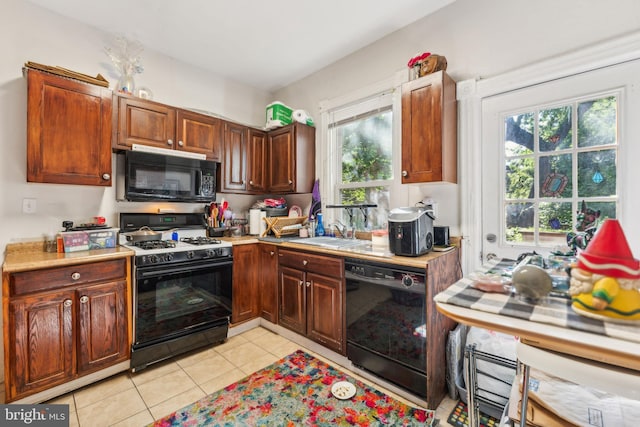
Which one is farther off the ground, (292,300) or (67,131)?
(67,131)

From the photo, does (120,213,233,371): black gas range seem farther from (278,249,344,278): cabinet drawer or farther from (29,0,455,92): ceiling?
(29,0,455,92): ceiling

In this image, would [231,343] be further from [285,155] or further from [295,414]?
[285,155]

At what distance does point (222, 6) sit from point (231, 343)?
2839 millimetres

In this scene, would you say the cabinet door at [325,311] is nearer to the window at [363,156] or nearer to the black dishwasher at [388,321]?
the black dishwasher at [388,321]

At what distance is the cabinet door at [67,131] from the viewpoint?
6.24 ft

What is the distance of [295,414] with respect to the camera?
5.54 feet

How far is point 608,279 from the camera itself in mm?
748

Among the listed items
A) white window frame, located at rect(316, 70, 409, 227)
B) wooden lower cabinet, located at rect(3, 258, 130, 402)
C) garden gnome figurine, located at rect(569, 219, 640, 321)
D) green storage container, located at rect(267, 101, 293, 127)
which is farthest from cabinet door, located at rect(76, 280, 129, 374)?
garden gnome figurine, located at rect(569, 219, 640, 321)

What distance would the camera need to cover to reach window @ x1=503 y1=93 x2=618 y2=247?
1.62 m

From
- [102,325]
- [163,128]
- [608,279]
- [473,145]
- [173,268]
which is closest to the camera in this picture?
[608,279]

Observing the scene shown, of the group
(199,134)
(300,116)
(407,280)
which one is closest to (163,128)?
(199,134)

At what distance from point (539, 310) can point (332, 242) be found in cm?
184

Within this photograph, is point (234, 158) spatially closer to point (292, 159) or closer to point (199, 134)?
point (199, 134)

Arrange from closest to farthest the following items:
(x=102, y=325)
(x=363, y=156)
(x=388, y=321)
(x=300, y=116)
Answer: (x=388, y=321), (x=102, y=325), (x=363, y=156), (x=300, y=116)
